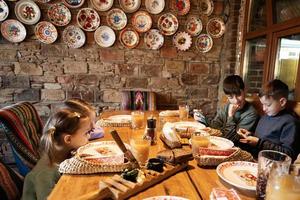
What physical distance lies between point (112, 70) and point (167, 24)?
3.23ft

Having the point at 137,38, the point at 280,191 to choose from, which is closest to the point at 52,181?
the point at 280,191

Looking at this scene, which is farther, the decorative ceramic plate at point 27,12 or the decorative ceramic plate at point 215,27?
the decorative ceramic plate at point 215,27

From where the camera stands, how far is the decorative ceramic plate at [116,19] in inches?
112

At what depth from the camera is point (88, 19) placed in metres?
2.83

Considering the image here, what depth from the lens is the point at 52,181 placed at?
0.94 m

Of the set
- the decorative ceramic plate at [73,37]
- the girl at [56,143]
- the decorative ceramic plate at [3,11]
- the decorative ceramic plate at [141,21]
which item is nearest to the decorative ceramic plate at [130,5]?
the decorative ceramic plate at [141,21]

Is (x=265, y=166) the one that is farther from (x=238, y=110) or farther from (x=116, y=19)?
(x=116, y=19)

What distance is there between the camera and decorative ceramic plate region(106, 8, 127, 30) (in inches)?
112

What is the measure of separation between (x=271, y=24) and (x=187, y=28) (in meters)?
1.05

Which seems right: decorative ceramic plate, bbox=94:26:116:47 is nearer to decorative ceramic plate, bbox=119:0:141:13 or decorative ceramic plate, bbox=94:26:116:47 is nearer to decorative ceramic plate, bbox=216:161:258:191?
decorative ceramic plate, bbox=119:0:141:13

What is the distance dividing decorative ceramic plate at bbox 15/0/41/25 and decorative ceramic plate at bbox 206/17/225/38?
2244mm

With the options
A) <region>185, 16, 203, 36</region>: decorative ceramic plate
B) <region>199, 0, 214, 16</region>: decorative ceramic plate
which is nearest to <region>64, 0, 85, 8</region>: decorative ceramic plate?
<region>185, 16, 203, 36</region>: decorative ceramic plate

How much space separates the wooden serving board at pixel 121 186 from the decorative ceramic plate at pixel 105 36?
92.7 inches

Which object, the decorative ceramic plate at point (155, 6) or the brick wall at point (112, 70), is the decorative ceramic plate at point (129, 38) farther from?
the decorative ceramic plate at point (155, 6)
